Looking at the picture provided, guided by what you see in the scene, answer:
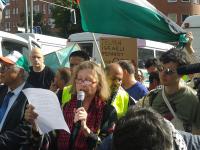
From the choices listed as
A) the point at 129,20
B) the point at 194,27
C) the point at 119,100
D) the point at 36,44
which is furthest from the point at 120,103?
the point at 194,27

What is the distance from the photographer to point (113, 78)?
5055 mm

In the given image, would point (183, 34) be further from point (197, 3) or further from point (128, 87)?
point (197, 3)

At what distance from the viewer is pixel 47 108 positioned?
11.9ft

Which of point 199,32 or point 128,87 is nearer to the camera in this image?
point 128,87

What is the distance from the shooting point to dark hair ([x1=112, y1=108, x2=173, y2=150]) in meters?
2.12

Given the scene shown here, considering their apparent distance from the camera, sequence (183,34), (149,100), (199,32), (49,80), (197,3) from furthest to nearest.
→ (197,3) → (199,32) → (49,80) → (183,34) → (149,100)

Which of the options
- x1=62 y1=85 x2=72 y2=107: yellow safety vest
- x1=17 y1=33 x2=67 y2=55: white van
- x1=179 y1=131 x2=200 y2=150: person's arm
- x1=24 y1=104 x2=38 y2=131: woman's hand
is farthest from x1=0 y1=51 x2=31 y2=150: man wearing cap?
x1=17 y1=33 x2=67 y2=55: white van

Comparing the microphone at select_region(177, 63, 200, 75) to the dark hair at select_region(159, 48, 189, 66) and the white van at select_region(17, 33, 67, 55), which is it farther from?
the white van at select_region(17, 33, 67, 55)

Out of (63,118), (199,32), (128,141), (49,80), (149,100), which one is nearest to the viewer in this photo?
(128,141)

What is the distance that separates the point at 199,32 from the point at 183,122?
1137 centimetres

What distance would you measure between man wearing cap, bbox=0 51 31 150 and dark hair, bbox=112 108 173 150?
1756mm

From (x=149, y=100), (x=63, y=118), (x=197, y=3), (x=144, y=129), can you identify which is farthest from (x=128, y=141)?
(x=197, y=3)

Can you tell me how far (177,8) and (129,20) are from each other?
52251 millimetres

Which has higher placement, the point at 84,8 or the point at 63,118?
the point at 84,8
